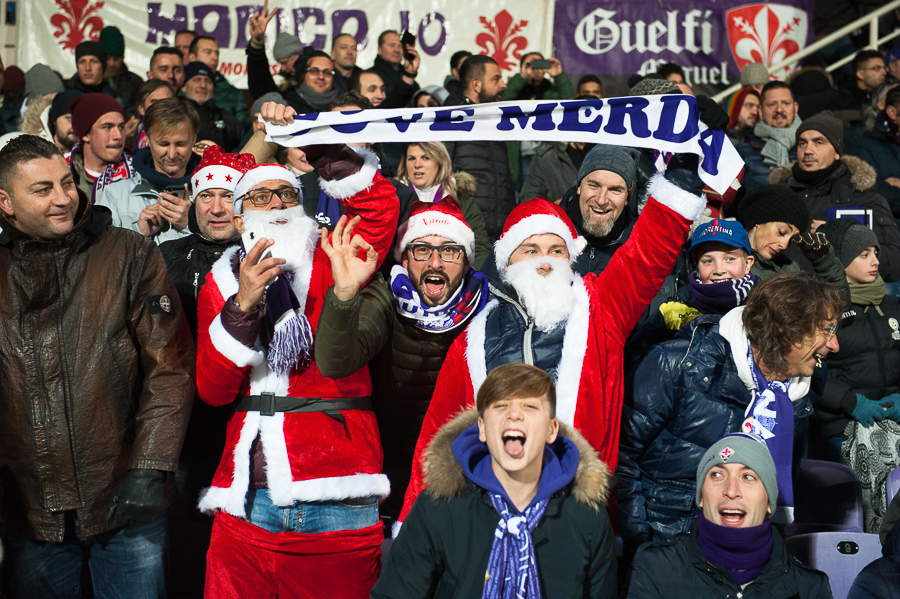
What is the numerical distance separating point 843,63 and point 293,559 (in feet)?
29.2

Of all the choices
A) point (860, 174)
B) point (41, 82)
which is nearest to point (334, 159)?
point (860, 174)

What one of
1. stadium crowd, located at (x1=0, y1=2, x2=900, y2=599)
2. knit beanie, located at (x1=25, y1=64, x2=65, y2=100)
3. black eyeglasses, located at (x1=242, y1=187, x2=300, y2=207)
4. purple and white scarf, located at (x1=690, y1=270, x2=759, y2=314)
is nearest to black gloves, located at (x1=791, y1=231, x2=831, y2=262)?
purple and white scarf, located at (x1=690, y1=270, x2=759, y2=314)

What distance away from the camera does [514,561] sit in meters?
2.74

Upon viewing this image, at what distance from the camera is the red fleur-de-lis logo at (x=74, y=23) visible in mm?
9438

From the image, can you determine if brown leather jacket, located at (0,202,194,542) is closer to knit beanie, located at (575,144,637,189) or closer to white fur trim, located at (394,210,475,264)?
white fur trim, located at (394,210,475,264)

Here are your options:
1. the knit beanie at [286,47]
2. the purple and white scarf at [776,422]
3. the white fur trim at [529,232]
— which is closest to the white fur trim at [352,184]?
the white fur trim at [529,232]

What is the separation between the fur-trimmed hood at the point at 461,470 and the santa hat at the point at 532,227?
0.99 m

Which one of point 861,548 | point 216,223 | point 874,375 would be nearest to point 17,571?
point 216,223

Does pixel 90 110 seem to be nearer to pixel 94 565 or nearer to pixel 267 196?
pixel 267 196

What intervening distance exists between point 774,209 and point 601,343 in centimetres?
228

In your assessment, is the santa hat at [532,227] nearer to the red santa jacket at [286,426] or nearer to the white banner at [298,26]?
the red santa jacket at [286,426]

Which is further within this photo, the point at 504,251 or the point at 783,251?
the point at 783,251

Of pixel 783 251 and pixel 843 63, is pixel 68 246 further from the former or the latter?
pixel 843 63

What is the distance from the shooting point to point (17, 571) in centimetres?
327
